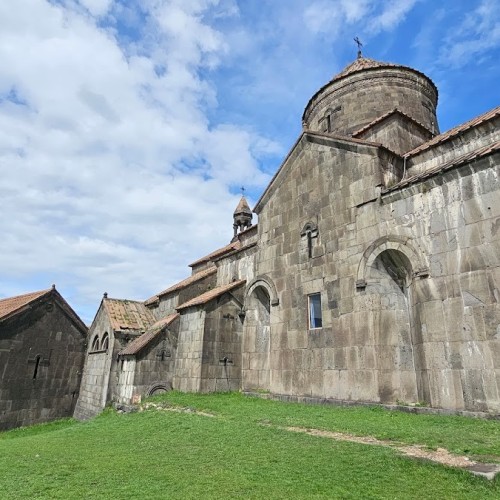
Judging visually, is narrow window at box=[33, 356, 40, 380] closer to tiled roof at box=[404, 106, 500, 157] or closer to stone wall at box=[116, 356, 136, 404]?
stone wall at box=[116, 356, 136, 404]

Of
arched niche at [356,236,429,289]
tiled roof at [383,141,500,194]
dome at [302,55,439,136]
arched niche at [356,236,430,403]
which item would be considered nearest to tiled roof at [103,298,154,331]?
arched niche at [356,236,429,289]

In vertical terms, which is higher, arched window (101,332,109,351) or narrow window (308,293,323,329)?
narrow window (308,293,323,329)

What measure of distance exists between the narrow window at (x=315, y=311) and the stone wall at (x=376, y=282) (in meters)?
0.16

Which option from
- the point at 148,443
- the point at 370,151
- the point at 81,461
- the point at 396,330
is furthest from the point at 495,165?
the point at 81,461

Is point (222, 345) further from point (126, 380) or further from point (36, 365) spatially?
point (36, 365)

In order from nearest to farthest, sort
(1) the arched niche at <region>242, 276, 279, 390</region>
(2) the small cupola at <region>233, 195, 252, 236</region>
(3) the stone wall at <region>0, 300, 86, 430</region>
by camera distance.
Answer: (1) the arched niche at <region>242, 276, 279, 390</region>, (3) the stone wall at <region>0, 300, 86, 430</region>, (2) the small cupola at <region>233, 195, 252, 236</region>

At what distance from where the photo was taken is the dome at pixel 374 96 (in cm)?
1420

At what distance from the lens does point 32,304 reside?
16.7 m

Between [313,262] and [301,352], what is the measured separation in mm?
2429

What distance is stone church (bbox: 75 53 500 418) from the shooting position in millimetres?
7375

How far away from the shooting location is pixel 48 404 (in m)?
16.8

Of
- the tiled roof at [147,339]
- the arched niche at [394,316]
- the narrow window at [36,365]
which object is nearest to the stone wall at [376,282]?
the arched niche at [394,316]

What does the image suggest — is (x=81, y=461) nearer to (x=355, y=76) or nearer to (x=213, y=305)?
(x=213, y=305)

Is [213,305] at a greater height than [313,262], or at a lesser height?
lesser
